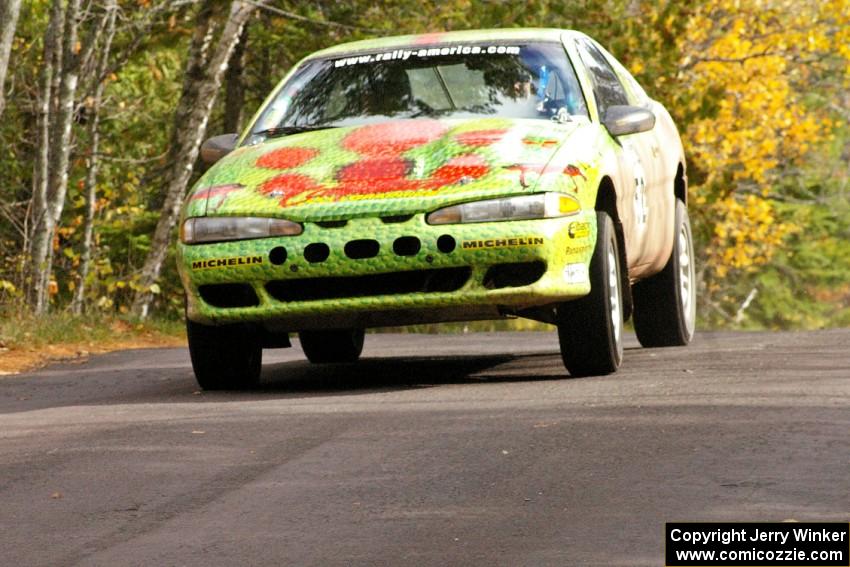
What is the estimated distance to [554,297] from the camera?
27.9 ft

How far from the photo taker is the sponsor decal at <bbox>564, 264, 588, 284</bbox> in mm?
8492

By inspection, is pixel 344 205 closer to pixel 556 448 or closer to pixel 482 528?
pixel 556 448

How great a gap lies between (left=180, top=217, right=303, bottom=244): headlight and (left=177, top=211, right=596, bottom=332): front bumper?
0.10 feet

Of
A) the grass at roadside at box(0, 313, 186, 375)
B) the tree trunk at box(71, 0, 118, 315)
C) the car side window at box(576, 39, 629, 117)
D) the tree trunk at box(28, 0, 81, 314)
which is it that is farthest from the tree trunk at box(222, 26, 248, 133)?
the car side window at box(576, 39, 629, 117)

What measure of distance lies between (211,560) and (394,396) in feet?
11.8

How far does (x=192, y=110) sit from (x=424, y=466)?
1634cm

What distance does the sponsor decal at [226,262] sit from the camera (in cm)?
855

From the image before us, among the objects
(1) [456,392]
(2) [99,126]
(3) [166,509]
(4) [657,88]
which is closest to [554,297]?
(1) [456,392]

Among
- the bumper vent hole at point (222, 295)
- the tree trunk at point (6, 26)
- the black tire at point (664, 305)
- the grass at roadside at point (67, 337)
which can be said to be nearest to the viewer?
the bumper vent hole at point (222, 295)

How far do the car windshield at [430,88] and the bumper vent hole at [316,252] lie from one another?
1197 millimetres

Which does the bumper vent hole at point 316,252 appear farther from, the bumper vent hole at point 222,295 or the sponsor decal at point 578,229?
the sponsor decal at point 578,229

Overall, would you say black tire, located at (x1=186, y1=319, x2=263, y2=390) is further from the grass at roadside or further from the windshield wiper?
the grass at roadside

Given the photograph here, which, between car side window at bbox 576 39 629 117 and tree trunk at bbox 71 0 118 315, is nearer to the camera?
car side window at bbox 576 39 629 117

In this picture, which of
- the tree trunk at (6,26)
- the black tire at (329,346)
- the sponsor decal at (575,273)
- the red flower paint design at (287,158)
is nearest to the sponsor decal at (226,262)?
the red flower paint design at (287,158)
